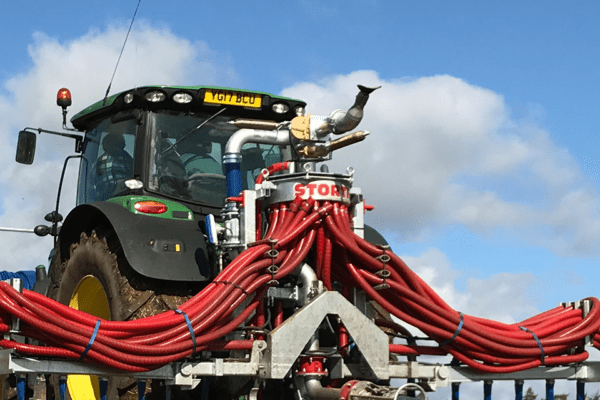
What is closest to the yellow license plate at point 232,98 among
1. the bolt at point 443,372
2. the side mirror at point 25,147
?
the side mirror at point 25,147

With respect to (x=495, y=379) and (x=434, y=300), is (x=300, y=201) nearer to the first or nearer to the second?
(x=434, y=300)

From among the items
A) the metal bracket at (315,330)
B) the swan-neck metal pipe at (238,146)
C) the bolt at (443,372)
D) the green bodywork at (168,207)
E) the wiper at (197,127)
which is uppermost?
the wiper at (197,127)

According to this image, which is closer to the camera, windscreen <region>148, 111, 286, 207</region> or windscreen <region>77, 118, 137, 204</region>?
windscreen <region>148, 111, 286, 207</region>

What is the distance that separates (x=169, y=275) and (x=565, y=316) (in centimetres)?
265

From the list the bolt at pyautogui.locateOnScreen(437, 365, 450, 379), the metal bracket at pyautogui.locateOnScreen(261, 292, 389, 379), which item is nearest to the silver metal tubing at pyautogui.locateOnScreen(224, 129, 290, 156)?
the metal bracket at pyautogui.locateOnScreen(261, 292, 389, 379)

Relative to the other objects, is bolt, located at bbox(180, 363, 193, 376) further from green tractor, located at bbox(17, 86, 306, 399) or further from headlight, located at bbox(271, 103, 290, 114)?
headlight, located at bbox(271, 103, 290, 114)

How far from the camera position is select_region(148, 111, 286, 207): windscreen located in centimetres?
698

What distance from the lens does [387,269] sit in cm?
585

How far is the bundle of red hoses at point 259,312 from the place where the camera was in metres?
5.09

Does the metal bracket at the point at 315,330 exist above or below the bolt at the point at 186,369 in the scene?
above

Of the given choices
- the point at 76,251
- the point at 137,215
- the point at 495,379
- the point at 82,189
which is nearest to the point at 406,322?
the point at 495,379

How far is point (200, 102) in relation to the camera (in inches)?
281

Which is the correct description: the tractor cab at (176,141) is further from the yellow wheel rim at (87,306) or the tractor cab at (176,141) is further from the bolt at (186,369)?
the bolt at (186,369)

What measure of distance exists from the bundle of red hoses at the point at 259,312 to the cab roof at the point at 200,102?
60.7 inches
